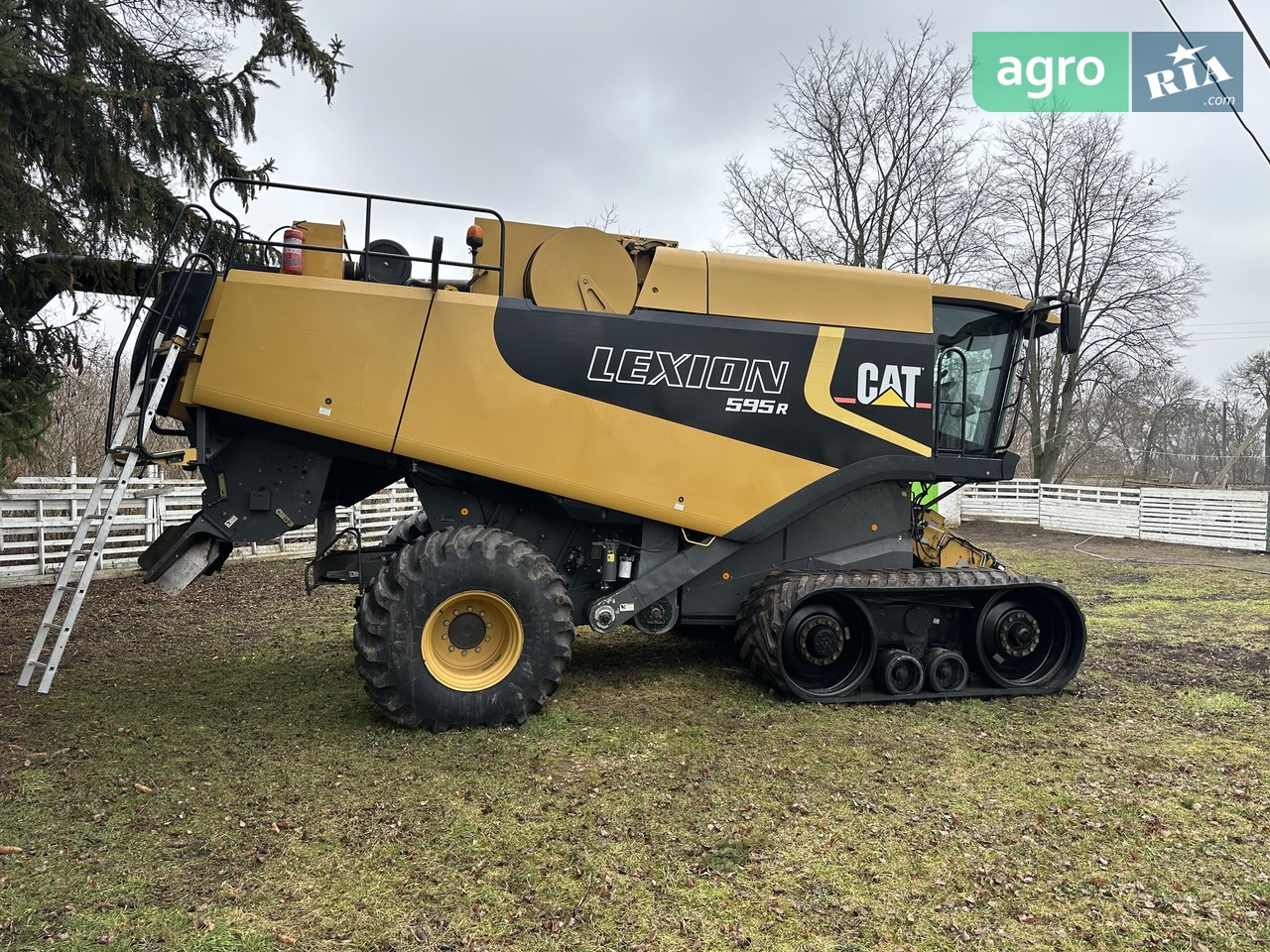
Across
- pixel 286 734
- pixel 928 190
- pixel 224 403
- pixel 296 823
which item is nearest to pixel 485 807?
pixel 296 823

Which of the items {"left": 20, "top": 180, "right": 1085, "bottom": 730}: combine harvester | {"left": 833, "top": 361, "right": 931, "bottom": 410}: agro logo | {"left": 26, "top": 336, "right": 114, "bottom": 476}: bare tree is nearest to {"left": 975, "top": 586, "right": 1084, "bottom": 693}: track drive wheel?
{"left": 20, "top": 180, "right": 1085, "bottom": 730}: combine harvester

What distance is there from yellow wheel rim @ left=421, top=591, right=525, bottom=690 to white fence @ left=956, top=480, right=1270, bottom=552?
1913 centimetres

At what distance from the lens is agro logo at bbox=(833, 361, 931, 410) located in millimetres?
5906

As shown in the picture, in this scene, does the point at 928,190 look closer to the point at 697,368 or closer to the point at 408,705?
the point at 697,368

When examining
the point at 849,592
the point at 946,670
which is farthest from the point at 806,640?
the point at 946,670

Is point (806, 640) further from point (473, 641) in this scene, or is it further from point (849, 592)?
point (473, 641)

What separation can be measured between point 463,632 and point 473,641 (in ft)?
0.29

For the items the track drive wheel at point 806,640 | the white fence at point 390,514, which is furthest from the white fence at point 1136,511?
the track drive wheel at point 806,640

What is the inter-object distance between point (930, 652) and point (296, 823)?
4.31 meters

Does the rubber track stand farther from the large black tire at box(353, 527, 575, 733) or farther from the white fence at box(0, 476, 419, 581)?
the white fence at box(0, 476, 419, 581)

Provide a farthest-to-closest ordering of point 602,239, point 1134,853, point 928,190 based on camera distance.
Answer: point 928,190
point 602,239
point 1134,853

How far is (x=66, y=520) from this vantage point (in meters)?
10.9

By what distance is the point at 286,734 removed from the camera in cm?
498

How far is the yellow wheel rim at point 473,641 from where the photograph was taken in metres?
5.11
